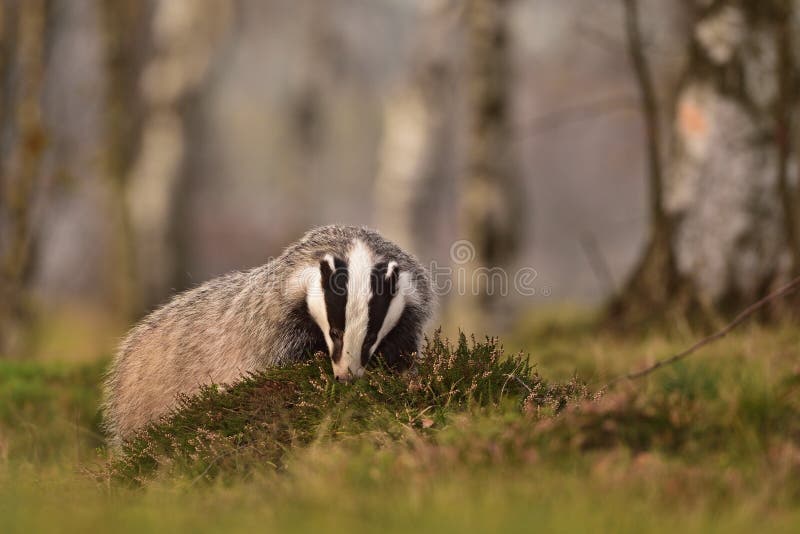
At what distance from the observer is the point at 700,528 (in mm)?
2764

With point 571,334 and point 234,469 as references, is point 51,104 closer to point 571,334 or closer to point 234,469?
point 571,334

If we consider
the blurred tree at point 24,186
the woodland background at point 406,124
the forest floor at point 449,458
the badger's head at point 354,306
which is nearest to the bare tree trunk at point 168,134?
the woodland background at point 406,124

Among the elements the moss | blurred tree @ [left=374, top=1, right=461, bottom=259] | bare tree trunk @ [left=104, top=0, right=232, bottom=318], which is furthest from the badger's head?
bare tree trunk @ [left=104, top=0, right=232, bottom=318]

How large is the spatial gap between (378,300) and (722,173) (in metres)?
4.13

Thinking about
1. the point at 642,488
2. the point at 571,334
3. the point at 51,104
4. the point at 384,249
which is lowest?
the point at 571,334

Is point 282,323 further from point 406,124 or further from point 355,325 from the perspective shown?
point 406,124

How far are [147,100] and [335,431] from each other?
1275 cm

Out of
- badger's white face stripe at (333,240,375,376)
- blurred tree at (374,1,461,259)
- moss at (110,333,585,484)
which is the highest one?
blurred tree at (374,1,461,259)

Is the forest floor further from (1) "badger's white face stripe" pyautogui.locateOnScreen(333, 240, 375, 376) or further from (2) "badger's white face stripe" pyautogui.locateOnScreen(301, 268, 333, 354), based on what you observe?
(2) "badger's white face stripe" pyautogui.locateOnScreen(301, 268, 333, 354)

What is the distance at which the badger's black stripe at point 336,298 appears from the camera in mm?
4438

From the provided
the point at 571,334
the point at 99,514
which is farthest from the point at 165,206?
the point at 99,514

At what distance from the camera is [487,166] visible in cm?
1017

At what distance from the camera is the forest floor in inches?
114

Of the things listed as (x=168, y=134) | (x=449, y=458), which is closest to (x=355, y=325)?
(x=449, y=458)
